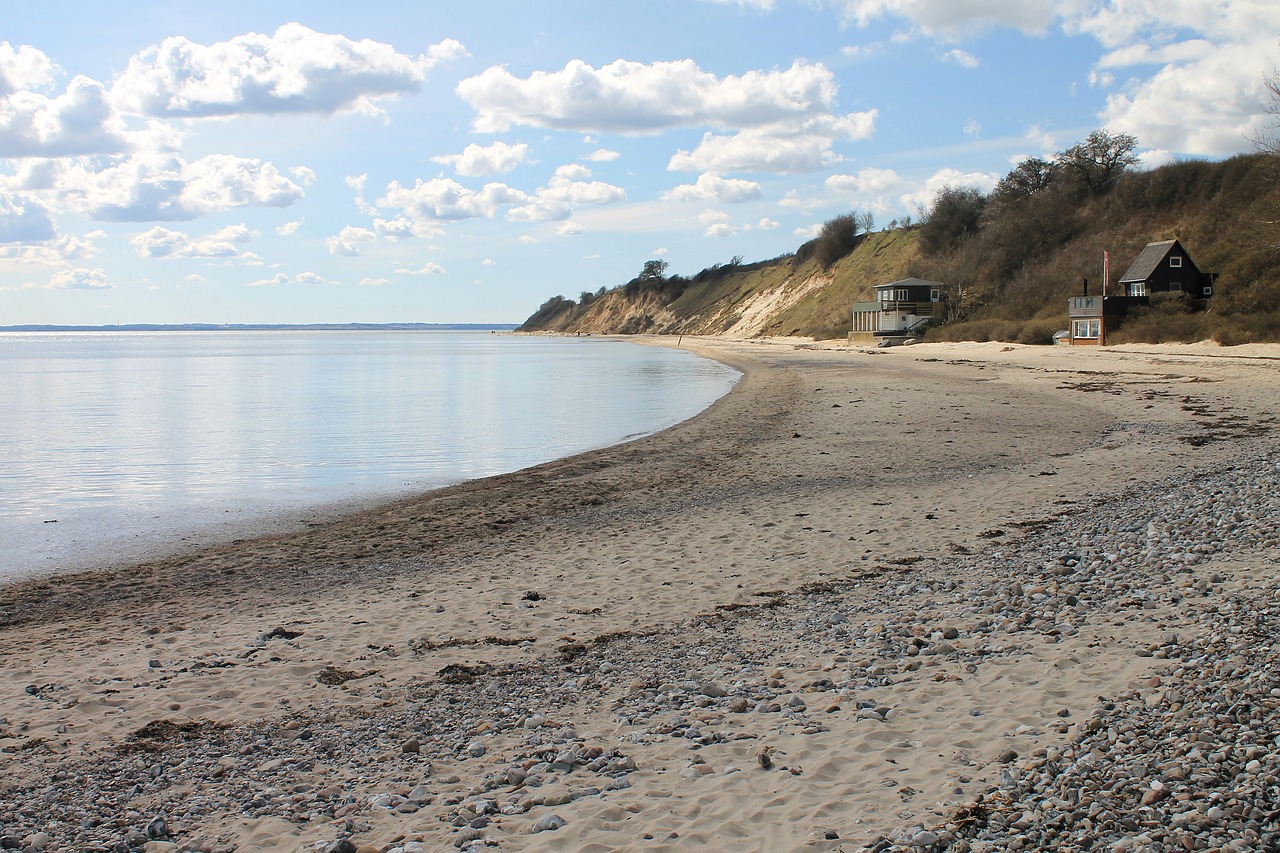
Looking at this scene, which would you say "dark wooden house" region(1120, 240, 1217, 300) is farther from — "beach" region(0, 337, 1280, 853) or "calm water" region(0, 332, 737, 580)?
"beach" region(0, 337, 1280, 853)

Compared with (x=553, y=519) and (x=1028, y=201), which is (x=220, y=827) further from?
(x=1028, y=201)

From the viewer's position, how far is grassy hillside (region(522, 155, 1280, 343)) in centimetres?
4300

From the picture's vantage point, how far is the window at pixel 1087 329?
43.8 metres

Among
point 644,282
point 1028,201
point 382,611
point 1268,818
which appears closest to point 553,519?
point 382,611

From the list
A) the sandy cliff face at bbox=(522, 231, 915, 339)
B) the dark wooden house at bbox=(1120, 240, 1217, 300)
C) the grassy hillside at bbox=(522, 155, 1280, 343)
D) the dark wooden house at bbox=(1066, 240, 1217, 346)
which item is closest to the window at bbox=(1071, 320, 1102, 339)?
A: the dark wooden house at bbox=(1066, 240, 1217, 346)

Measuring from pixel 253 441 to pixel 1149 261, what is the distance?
43334 millimetres

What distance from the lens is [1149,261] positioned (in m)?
46.9

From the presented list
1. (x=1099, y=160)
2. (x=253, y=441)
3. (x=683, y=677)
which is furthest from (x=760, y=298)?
(x=683, y=677)

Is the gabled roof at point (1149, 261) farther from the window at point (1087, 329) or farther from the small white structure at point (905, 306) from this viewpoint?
the small white structure at point (905, 306)

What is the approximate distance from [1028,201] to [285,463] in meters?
65.4

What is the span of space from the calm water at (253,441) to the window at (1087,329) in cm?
1687

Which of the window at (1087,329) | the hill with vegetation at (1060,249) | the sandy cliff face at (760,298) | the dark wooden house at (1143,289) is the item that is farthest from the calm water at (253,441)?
the sandy cliff face at (760,298)

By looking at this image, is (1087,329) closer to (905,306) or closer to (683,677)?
(905,306)

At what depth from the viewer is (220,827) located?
431 centimetres
